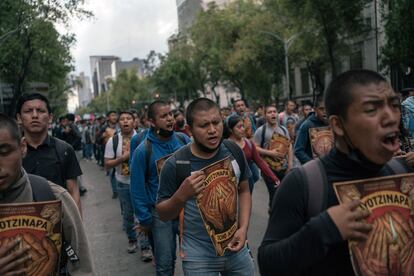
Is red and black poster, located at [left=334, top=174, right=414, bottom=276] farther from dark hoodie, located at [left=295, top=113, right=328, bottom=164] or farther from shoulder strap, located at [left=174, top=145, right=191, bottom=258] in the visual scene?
dark hoodie, located at [left=295, top=113, right=328, bottom=164]

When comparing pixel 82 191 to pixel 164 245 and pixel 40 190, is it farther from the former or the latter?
pixel 40 190

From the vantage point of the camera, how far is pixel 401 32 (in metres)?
21.2

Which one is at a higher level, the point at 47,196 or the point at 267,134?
the point at 47,196

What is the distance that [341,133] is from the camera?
1.87m

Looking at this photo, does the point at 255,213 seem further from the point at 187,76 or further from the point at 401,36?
the point at 187,76

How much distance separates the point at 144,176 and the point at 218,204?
1696 mm

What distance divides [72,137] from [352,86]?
1051 centimetres

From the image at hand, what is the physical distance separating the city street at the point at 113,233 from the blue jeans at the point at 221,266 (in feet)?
8.39

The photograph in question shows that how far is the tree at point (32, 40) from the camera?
22.9 m

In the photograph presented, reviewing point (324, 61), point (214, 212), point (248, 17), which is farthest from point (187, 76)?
point (214, 212)

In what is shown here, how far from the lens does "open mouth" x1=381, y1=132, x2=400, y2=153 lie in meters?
1.75

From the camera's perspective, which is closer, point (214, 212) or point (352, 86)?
point (352, 86)

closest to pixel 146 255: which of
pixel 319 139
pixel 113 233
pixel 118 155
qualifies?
pixel 118 155

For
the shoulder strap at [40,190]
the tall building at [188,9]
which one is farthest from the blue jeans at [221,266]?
the tall building at [188,9]
